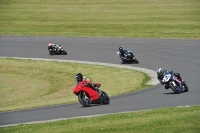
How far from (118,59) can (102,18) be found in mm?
25327

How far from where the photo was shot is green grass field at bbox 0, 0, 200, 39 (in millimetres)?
52156

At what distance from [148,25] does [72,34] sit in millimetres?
7910

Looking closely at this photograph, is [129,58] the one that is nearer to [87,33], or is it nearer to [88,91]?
[88,91]

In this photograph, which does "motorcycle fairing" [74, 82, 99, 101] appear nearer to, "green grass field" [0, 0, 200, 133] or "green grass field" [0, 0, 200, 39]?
"green grass field" [0, 0, 200, 133]

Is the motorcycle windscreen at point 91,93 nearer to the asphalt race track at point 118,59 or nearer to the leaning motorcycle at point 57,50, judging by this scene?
the asphalt race track at point 118,59

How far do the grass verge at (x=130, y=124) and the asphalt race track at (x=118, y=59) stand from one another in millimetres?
1945

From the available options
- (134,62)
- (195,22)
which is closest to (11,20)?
(195,22)

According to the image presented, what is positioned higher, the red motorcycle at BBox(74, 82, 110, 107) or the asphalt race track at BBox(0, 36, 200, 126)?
the red motorcycle at BBox(74, 82, 110, 107)

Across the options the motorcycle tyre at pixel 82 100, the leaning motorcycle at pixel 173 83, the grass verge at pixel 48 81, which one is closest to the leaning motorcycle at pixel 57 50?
the grass verge at pixel 48 81

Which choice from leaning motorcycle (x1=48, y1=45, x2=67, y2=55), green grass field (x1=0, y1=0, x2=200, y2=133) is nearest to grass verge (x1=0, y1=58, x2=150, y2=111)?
green grass field (x1=0, y1=0, x2=200, y2=133)

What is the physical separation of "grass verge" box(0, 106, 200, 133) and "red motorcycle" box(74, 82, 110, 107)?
133 inches

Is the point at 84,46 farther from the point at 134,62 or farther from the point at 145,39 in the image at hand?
the point at 134,62

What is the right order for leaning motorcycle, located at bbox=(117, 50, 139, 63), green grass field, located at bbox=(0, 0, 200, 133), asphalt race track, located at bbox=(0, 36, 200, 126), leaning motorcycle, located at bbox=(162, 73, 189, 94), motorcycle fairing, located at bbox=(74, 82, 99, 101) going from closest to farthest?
green grass field, located at bbox=(0, 0, 200, 133) → asphalt race track, located at bbox=(0, 36, 200, 126) → motorcycle fairing, located at bbox=(74, 82, 99, 101) → leaning motorcycle, located at bbox=(162, 73, 189, 94) → leaning motorcycle, located at bbox=(117, 50, 139, 63)

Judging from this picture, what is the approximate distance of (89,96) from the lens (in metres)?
20.1
